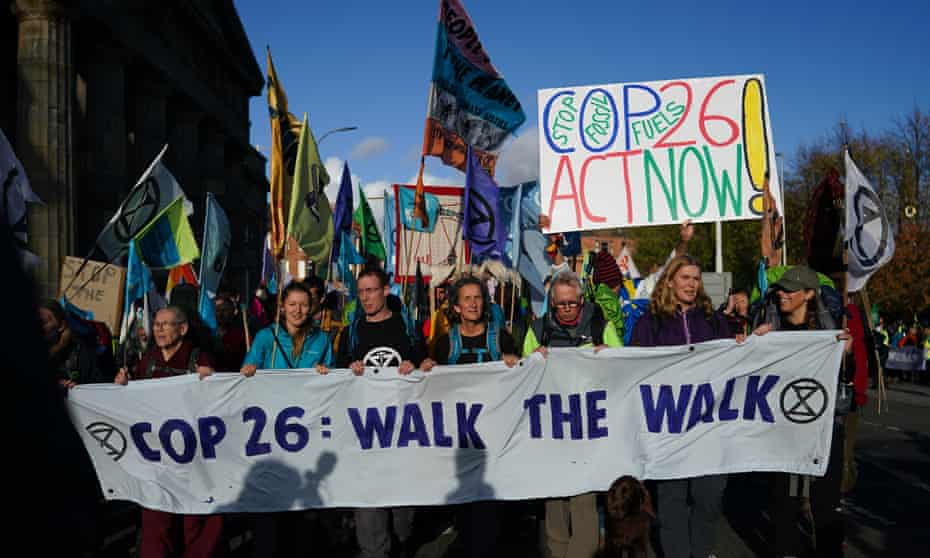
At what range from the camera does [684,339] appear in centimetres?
495

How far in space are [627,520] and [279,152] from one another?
3744 millimetres

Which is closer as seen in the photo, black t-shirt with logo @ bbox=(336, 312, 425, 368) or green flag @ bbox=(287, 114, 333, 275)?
black t-shirt with logo @ bbox=(336, 312, 425, 368)

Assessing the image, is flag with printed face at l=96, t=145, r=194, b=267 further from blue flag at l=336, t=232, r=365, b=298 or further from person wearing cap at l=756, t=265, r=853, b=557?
person wearing cap at l=756, t=265, r=853, b=557

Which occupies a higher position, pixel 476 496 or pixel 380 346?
pixel 380 346

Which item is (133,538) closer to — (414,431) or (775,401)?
(414,431)

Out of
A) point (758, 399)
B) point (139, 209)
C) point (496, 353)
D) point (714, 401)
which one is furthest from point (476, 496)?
point (139, 209)

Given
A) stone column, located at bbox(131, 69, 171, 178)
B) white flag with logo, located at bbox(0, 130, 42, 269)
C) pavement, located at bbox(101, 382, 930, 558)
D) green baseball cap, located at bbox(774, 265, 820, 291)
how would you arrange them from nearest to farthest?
green baseball cap, located at bbox(774, 265, 820, 291)
pavement, located at bbox(101, 382, 930, 558)
white flag with logo, located at bbox(0, 130, 42, 269)
stone column, located at bbox(131, 69, 171, 178)

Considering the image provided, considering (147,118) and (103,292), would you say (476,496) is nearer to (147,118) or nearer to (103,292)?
(103,292)

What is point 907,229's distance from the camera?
28.9m

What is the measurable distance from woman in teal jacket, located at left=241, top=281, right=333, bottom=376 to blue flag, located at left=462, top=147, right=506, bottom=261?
2594 millimetres

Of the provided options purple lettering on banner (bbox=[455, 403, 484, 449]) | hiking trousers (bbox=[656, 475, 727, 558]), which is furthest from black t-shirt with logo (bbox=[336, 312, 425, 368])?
hiking trousers (bbox=[656, 475, 727, 558])

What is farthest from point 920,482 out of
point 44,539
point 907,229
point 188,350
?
point 907,229

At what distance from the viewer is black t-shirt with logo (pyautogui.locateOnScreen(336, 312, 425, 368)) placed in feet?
16.4

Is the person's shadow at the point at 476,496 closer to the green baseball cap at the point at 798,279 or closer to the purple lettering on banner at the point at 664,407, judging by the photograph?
the purple lettering on banner at the point at 664,407
